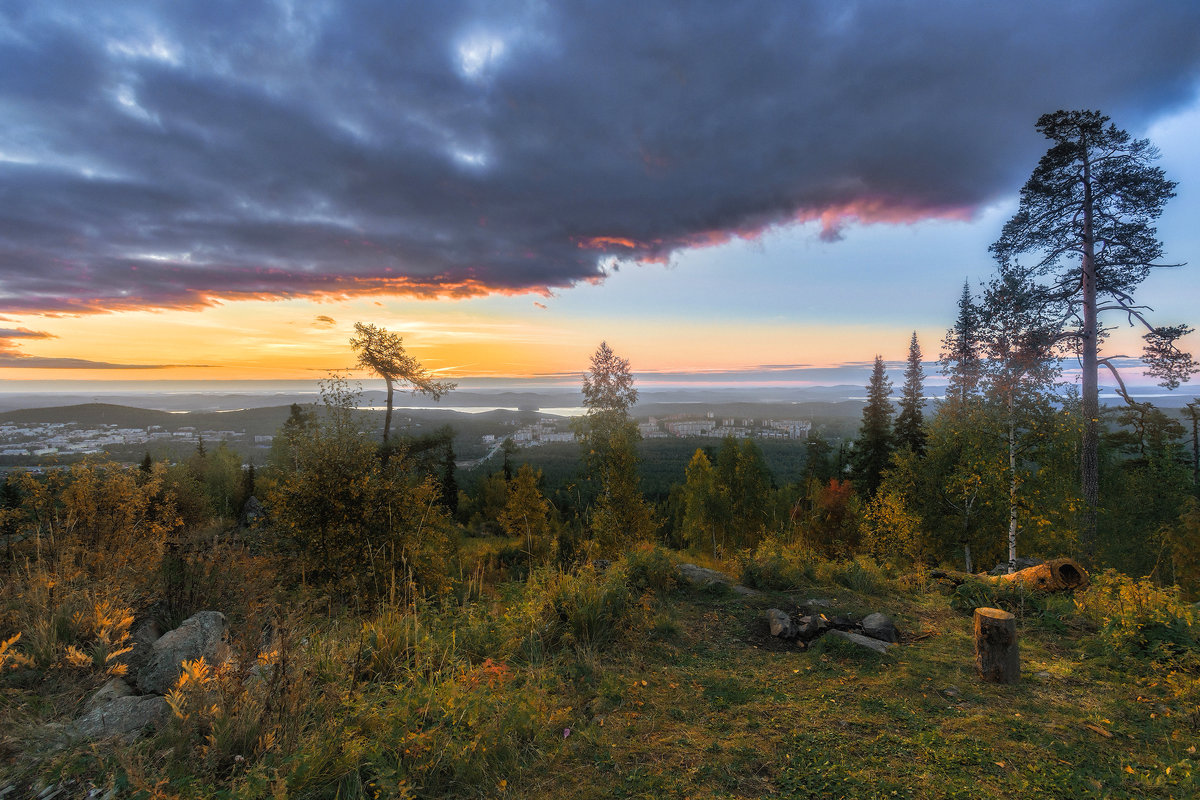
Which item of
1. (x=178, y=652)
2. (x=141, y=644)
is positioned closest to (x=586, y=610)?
(x=178, y=652)

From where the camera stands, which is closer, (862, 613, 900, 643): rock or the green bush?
the green bush

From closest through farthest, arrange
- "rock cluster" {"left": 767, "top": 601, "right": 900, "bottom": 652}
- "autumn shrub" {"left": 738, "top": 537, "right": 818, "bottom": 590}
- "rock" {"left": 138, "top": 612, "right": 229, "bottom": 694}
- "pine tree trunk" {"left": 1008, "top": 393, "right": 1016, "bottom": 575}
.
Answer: "rock" {"left": 138, "top": 612, "right": 229, "bottom": 694} < "rock cluster" {"left": 767, "top": 601, "right": 900, "bottom": 652} < "autumn shrub" {"left": 738, "top": 537, "right": 818, "bottom": 590} < "pine tree trunk" {"left": 1008, "top": 393, "right": 1016, "bottom": 575}

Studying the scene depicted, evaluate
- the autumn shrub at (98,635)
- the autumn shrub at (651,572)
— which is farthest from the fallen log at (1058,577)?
the autumn shrub at (98,635)

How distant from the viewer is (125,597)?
468 centimetres

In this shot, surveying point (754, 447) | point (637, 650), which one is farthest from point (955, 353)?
point (637, 650)

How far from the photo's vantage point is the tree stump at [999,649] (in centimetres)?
454

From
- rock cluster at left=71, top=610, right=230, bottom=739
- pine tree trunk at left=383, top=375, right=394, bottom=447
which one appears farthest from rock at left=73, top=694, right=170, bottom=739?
pine tree trunk at left=383, top=375, right=394, bottom=447

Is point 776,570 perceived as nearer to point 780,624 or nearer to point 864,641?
point 780,624

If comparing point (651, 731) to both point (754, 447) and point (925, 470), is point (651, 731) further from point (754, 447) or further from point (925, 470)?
point (754, 447)

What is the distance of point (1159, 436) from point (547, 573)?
2915 centimetres

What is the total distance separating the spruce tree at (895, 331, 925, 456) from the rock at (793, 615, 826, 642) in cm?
2411

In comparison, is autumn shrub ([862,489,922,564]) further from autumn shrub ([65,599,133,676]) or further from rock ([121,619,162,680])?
autumn shrub ([65,599,133,676])

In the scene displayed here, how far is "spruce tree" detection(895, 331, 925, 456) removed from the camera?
25906mm

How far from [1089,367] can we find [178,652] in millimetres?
17285
